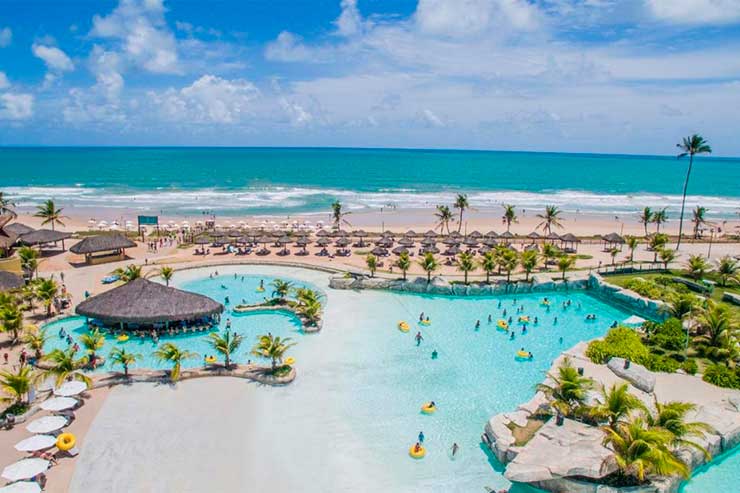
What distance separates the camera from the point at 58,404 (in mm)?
17953

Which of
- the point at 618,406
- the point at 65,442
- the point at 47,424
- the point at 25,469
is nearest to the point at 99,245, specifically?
the point at 47,424

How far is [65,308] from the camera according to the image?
29547 millimetres

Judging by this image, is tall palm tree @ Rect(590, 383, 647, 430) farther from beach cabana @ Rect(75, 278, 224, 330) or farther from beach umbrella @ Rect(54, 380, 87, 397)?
beach cabana @ Rect(75, 278, 224, 330)

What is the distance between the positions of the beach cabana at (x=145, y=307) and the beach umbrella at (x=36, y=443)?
1027cm

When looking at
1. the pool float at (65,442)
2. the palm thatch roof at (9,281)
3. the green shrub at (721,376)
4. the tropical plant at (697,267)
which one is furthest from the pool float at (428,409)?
the tropical plant at (697,267)

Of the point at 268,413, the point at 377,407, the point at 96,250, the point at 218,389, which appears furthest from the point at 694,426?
the point at 96,250

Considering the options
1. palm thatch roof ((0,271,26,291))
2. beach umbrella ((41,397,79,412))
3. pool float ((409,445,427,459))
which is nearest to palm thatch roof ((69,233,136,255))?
palm thatch roof ((0,271,26,291))

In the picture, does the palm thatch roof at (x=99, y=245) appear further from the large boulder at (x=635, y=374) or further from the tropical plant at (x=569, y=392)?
the large boulder at (x=635, y=374)

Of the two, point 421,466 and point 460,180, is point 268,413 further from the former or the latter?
point 460,180

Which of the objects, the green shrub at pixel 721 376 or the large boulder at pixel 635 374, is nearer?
the large boulder at pixel 635 374

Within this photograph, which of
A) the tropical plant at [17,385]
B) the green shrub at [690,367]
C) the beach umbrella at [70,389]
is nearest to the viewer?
the tropical plant at [17,385]

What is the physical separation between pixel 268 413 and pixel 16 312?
14916 millimetres

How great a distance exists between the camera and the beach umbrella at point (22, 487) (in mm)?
13648

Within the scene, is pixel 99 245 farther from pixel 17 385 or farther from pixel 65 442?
pixel 65 442
